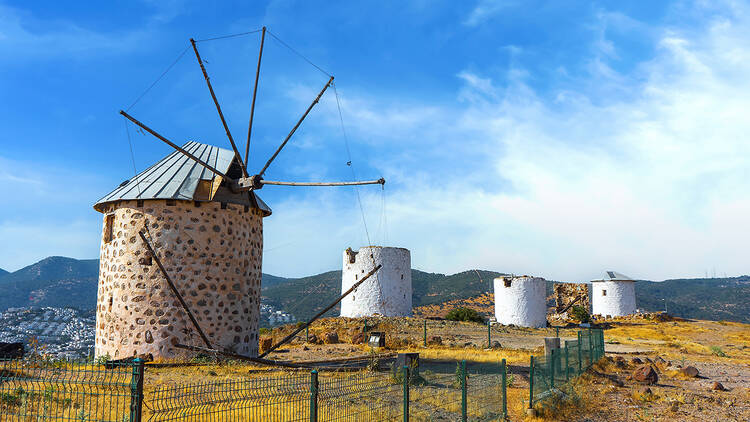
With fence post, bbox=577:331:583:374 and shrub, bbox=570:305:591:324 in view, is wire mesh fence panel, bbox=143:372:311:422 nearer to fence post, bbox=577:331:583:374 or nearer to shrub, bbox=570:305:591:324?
fence post, bbox=577:331:583:374

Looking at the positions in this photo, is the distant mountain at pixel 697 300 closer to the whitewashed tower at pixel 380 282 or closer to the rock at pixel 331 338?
the whitewashed tower at pixel 380 282

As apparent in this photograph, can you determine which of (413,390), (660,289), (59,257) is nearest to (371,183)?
(413,390)

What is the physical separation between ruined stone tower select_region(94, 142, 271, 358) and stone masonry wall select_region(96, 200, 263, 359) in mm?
25

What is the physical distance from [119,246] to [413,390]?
8.90 metres

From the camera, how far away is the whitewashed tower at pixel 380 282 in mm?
33375

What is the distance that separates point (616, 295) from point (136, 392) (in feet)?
164

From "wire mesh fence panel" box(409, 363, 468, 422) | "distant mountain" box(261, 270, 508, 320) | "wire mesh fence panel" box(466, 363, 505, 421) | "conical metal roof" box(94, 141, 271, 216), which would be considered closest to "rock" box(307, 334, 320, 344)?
"conical metal roof" box(94, 141, 271, 216)

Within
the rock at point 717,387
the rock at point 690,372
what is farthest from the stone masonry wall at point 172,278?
the rock at point 690,372

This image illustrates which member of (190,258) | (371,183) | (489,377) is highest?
(371,183)

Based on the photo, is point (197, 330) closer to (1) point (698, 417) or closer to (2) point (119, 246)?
(2) point (119, 246)

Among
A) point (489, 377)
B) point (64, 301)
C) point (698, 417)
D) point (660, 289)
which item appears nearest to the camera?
point (489, 377)

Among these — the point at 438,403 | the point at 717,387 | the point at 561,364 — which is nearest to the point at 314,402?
the point at 438,403

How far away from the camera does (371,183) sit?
14672 mm

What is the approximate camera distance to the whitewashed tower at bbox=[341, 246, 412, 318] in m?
33.4
